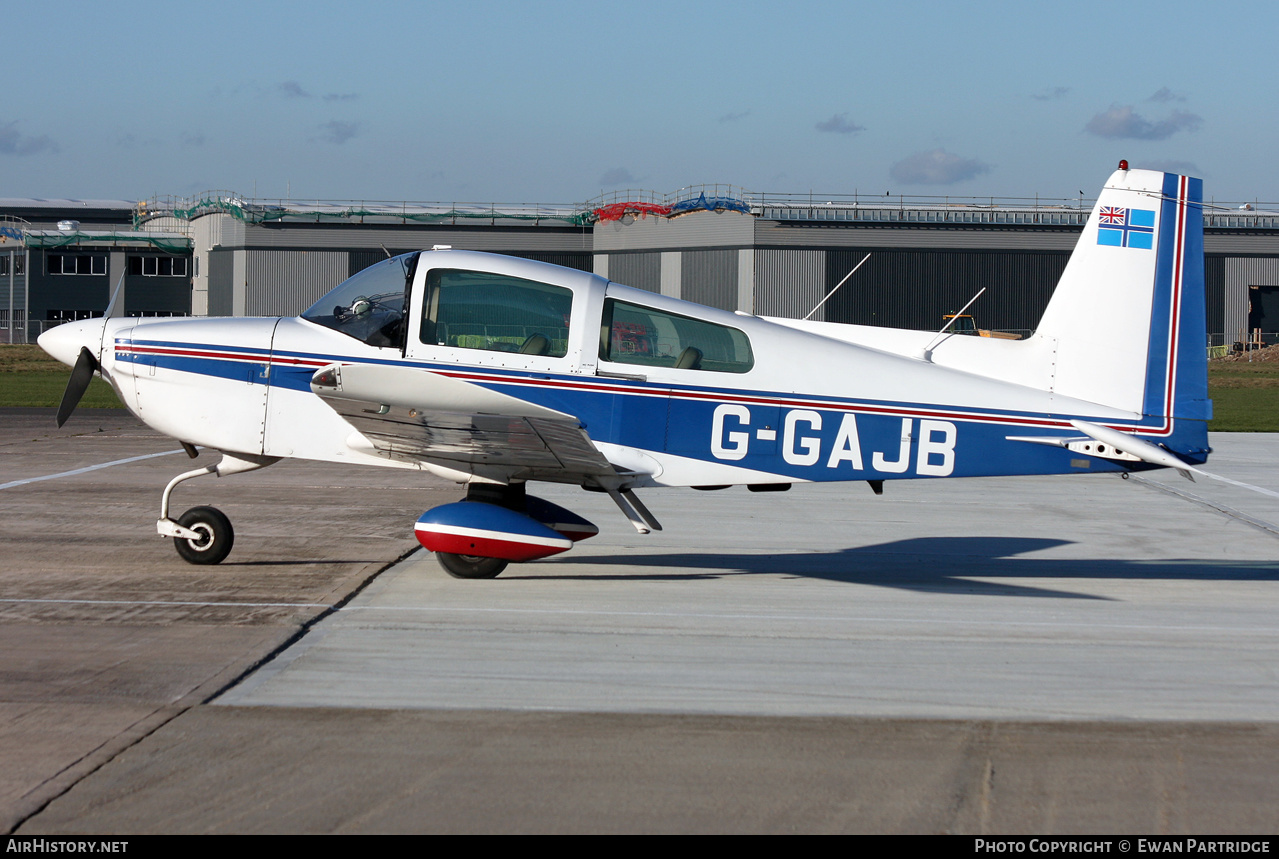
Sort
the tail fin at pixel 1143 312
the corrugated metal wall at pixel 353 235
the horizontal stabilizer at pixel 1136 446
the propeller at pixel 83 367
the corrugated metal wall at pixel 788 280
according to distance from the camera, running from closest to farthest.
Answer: the horizontal stabilizer at pixel 1136 446, the tail fin at pixel 1143 312, the propeller at pixel 83 367, the corrugated metal wall at pixel 788 280, the corrugated metal wall at pixel 353 235

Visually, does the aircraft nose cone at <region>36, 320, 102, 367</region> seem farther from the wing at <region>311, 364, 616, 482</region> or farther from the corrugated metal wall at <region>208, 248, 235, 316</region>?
the corrugated metal wall at <region>208, 248, 235, 316</region>

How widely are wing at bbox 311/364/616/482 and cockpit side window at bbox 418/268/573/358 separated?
0.46 m

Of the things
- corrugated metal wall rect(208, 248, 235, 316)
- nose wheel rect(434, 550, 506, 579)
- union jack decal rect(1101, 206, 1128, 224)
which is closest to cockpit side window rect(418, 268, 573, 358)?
nose wheel rect(434, 550, 506, 579)

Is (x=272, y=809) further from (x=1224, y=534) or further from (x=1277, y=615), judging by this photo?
(x=1224, y=534)

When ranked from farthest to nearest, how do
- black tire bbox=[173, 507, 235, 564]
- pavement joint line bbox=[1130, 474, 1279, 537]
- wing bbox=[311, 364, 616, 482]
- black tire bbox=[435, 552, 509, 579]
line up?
pavement joint line bbox=[1130, 474, 1279, 537] → black tire bbox=[173, 507, 235, 564] → black tire bbox=[435, 552, 509, 579] → wing bbox=[311, 364, 616, 482]

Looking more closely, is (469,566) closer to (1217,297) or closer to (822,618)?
(822,618)

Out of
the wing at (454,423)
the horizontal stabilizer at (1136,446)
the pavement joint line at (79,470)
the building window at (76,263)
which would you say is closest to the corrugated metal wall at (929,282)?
the pavement joint line at (79,470)

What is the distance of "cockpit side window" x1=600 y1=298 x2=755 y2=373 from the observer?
7805 millimetres

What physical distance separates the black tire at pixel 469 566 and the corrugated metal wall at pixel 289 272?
5282 centimetres

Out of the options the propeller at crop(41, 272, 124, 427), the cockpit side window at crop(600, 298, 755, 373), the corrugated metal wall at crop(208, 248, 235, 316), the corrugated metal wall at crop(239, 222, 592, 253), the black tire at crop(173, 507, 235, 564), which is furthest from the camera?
the corrugated metal wall at crop(208, 248, 235, 316)

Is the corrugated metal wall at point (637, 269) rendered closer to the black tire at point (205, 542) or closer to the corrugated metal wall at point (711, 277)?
the corrugated metal wall at point (711, 277)

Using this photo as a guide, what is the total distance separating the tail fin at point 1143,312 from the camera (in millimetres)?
7910

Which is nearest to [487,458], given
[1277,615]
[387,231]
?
[1277,615]

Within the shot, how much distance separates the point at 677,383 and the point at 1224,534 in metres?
6.56
